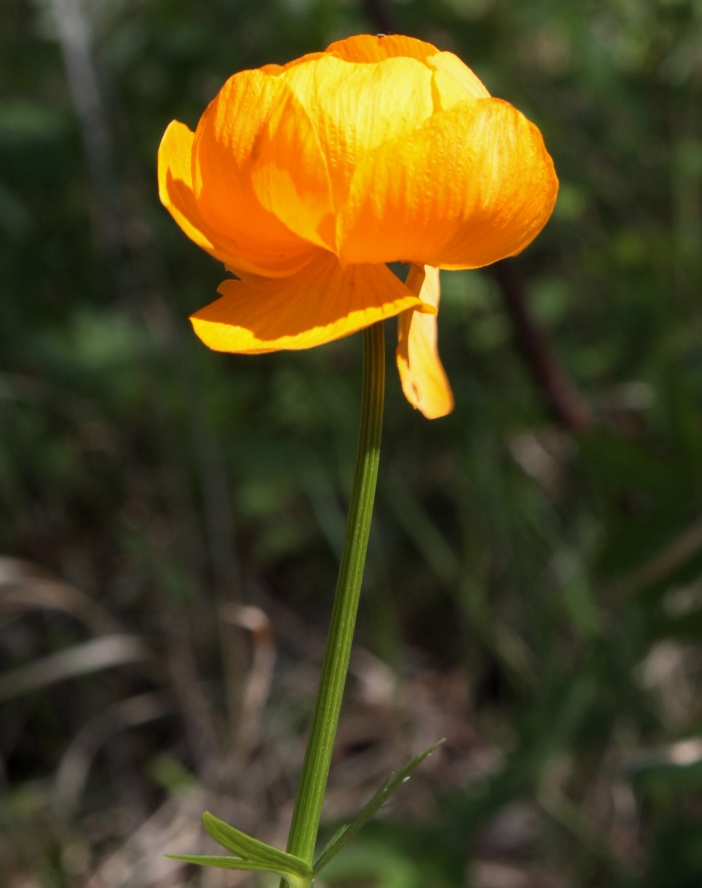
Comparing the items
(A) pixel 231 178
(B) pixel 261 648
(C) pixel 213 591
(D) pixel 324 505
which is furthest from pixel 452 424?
(A) pixel 231 178

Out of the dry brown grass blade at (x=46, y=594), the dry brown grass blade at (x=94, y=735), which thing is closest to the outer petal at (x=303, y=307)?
the dry brown grass blade at (x=46, y=594)

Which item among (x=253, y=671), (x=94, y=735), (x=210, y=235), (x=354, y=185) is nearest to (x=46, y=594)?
(x=94, y=735)

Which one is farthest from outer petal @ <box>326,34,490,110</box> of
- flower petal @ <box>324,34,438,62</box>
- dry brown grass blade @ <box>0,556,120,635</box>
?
dry brown grass blade @ <box>0,556,120,635</box>

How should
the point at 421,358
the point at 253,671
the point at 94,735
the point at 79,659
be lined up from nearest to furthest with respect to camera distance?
1. the point at 421,358
2. the point at 253,671
3. the point at 79,659
4. the point at 94,735

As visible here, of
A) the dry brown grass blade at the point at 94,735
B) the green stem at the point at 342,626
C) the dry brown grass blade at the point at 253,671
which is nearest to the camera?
the green stem at the point at 342,626

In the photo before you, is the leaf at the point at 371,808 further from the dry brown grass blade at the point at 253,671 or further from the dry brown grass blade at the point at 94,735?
the dry brown grass blade at the point at 94,735

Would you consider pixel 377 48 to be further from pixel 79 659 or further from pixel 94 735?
pixel 94 735
